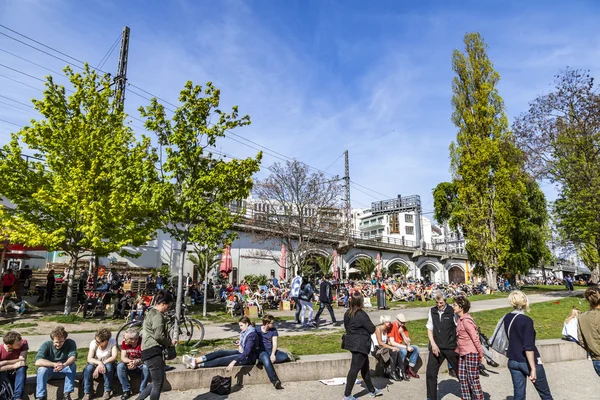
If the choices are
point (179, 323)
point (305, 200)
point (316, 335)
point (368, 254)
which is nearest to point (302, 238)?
point (305, 200)

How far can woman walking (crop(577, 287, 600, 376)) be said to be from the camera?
172 inches

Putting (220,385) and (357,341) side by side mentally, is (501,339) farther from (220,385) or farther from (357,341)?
(220,385)

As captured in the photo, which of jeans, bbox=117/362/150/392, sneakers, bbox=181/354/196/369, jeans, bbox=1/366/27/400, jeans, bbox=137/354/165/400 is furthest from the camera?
sneakers, bbox=181/354/196/369

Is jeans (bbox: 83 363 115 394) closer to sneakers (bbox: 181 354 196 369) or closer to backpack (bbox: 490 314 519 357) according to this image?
sneakers (bbox: 181 354 196 369)

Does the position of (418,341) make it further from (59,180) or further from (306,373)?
(59,180)

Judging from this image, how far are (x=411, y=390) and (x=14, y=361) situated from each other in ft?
19.7

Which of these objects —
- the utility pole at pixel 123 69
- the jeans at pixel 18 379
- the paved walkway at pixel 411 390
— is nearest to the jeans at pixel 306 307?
the paved walkway at pixel 411 390

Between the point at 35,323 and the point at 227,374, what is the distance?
369 inches

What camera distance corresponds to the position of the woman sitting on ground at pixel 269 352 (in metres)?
6.36

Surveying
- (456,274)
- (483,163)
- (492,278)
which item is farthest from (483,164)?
(456,274)

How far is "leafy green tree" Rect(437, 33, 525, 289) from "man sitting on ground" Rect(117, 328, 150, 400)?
91.9ft

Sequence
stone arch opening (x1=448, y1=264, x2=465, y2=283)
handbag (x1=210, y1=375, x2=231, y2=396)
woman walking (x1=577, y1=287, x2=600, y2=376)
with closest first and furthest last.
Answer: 1. woman walking (x1=577, y1=287, x2=600, y2=376)
2. handbag (x1=210, y1=375, x2=231, y2=396)
3. stone arch opening (x1=448, y1=264, x2=465, y2=283)

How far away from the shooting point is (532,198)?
3447cm

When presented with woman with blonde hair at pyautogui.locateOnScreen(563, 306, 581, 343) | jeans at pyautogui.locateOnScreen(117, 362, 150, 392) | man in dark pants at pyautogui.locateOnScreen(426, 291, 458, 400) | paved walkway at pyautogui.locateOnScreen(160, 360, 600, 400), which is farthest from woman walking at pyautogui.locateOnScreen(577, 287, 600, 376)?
jeans at pyautogui.locateOnScreen(117, 362, 150, 392)
